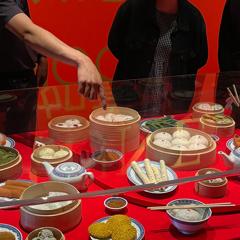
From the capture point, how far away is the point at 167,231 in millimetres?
1633

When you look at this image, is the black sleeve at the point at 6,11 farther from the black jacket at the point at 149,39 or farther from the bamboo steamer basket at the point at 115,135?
the black jacket at the point at 149,39

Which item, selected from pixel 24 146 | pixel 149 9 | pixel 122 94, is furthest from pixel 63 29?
pixel 24 146

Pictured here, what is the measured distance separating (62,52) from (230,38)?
202 centimetres

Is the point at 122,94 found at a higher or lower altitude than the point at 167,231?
higher

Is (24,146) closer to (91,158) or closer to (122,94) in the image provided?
(91,158)

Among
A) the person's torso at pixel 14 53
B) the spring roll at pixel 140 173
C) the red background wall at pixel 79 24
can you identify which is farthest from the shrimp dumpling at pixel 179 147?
the red background wall at pixel 79 24

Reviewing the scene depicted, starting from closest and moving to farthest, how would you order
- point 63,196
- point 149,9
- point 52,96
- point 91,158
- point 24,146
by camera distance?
point 63,196 → point 91,158 → point 24,146 → point 52,96 → point 149,9

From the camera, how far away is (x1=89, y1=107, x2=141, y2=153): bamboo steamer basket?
208cm

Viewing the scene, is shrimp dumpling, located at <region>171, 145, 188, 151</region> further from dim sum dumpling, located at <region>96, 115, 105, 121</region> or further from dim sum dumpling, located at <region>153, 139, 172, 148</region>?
dim sum dumpling, located at <region>96, 115, 105, 121</region>

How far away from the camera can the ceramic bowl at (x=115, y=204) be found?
1697 millimetres

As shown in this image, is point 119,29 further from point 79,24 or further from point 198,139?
point 198,139

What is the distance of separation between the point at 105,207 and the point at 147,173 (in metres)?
0.23

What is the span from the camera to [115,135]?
2.11m

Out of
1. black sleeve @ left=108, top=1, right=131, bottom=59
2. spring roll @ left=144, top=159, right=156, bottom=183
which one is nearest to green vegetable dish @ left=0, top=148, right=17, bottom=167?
spring roll @ left=144, top=159, right=156, bottom=183
